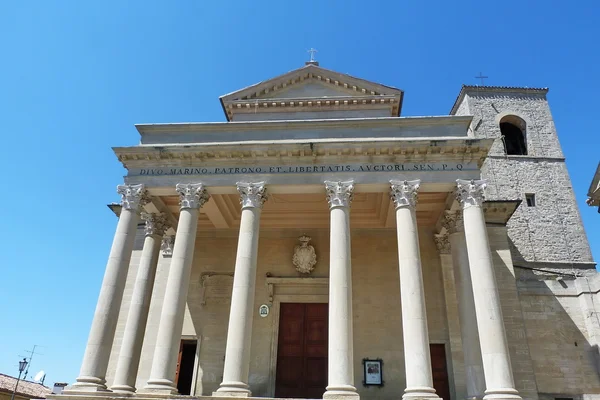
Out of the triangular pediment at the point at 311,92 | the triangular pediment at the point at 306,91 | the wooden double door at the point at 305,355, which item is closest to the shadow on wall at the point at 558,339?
the wooden double door at the point at 305,355

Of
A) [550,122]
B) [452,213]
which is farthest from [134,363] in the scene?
[550,122]

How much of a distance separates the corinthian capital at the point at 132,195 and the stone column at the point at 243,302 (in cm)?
395

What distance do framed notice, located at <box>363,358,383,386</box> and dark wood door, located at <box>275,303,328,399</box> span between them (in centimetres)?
178

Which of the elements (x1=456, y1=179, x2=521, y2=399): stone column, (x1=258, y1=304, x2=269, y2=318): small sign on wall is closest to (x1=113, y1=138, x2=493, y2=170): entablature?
(x1=456, y1=179, x2=521, y2=399): stone column

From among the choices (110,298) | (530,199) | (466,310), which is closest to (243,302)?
(110,298)

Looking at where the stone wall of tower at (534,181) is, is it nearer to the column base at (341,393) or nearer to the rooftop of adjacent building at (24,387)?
the column base at (341,393)

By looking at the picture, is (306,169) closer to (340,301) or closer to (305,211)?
(305,211)

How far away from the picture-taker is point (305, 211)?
821 inches

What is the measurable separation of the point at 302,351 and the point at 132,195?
32.5 feet

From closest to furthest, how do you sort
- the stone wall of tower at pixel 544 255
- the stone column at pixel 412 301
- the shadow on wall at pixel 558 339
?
the stone column at pixel 412 301
the shadow on wall at pixel 558 339
the stone wall of tower at pixel 544 255

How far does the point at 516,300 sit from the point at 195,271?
14673 millimetres

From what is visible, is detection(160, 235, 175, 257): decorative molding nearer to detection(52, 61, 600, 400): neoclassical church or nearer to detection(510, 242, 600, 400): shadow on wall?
detection(52, 61, 600, 400): neoclassical church

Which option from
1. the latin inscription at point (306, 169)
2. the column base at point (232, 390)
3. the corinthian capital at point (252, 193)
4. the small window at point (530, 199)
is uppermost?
the small window at point (530, 199)

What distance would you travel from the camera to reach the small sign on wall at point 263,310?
2005cm
